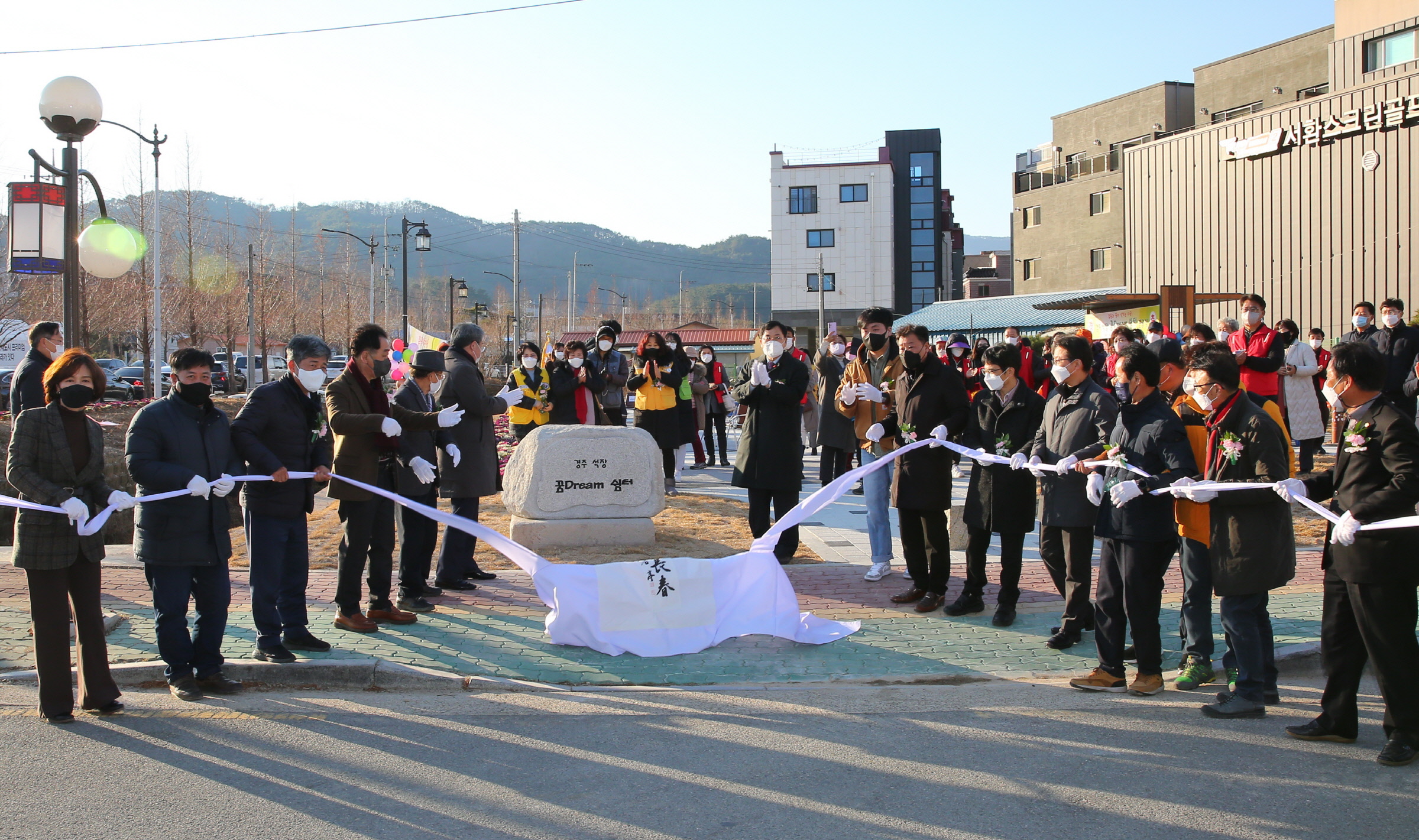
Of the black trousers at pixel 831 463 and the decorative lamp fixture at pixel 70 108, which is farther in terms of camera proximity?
the black trousers at pixel 831 463

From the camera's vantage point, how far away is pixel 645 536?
987 cm

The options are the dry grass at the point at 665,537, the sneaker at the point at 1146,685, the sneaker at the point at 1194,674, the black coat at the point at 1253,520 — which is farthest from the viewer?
the dry grass at the point at 665,537

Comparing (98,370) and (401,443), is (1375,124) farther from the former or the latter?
(98,370)

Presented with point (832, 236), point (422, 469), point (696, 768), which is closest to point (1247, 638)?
point (696, 768)

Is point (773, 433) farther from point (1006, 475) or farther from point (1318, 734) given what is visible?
point (1318, 734)

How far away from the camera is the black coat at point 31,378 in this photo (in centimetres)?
648

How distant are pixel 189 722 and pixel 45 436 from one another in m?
1.66

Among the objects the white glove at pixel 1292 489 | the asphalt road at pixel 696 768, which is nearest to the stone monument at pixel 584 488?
the asphalt road at pixel 696 768

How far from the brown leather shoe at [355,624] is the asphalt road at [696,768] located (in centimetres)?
104

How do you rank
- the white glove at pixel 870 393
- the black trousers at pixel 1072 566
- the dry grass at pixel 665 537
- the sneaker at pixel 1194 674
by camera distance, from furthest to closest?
the dry grass at pixel 665 537 → the white glove at pixel 870 393 → the black trousers at pixel 1072 566 → the sneaker at pixel 1194 674

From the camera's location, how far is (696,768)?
4.67 meters

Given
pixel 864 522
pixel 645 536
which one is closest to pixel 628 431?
pixel 645 536

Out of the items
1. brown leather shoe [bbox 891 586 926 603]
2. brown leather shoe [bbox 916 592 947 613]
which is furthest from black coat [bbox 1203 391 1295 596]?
brown leather shoe [bbox 891 586 926 603]

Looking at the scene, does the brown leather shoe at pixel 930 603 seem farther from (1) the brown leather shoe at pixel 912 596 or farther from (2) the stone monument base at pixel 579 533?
(2) the stone monument base at pixel 579 533
